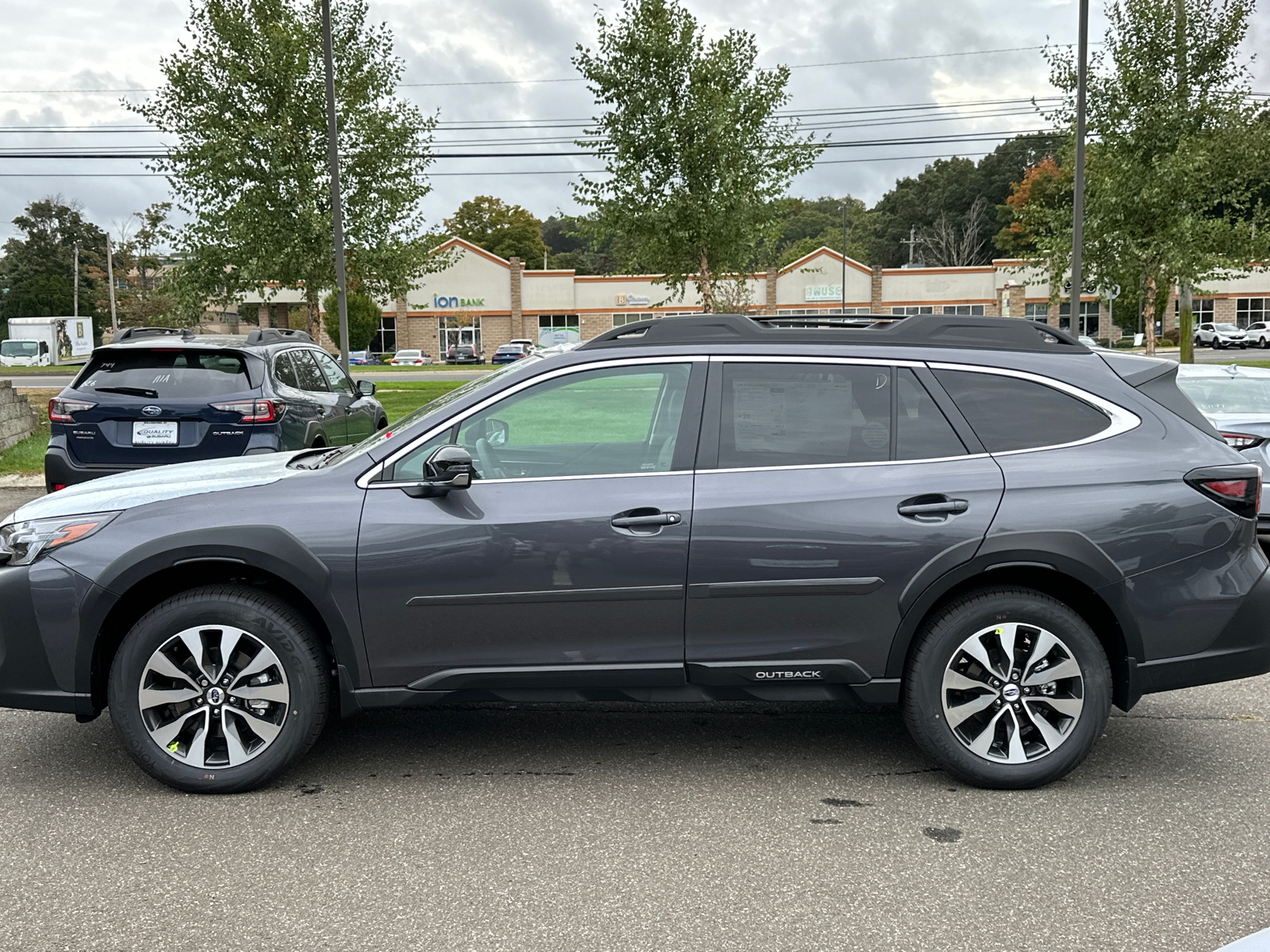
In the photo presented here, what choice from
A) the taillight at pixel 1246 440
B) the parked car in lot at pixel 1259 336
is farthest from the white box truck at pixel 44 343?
the parked car in lot at pixel 1259 336

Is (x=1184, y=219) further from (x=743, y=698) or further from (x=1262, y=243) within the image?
(x=743, y=698)

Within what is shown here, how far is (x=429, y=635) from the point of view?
4.08 metres

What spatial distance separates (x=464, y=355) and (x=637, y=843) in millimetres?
65505

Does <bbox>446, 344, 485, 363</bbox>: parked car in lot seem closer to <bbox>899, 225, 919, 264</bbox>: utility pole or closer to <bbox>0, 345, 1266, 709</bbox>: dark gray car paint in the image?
<bbox>899, 225, 919, 264</bbox>: utility pole

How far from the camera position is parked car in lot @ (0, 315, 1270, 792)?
13.3 feet

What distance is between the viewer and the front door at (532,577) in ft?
13.3

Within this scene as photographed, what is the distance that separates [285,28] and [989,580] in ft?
69.5

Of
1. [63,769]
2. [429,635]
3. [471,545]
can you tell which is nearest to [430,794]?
[429,635]

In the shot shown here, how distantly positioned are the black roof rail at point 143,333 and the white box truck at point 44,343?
54.9 m

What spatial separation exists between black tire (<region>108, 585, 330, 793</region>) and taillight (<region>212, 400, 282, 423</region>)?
4.52 m

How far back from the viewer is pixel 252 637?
4094mm

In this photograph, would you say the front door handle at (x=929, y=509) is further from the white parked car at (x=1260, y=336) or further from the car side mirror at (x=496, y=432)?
the white parked car at (x=1260, y=336)

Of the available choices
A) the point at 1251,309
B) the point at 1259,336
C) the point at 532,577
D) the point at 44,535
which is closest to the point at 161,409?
the point at 44,535

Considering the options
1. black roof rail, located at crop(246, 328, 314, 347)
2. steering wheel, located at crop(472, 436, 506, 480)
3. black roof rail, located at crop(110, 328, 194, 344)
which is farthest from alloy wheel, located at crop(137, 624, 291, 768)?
black roof rail, located at crop(110, 328, 194, 344)
